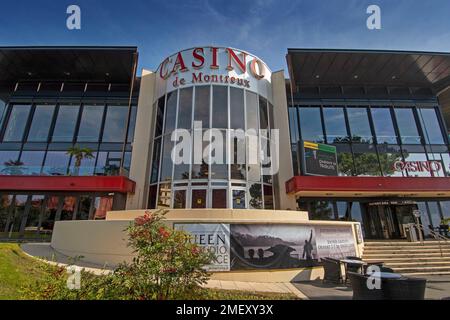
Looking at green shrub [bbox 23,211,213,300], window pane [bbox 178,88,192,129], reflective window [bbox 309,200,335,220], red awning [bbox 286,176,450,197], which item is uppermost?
window pane [bbox 178,88,192,129]

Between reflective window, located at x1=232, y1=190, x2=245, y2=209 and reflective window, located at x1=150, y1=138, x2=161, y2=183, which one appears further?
reflective window, located at x1=150, y1=138, x2=161, y2=183

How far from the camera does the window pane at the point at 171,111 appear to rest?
14266mm

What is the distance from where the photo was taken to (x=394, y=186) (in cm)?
1316

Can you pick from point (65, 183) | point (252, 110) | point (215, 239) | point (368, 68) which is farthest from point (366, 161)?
point (65, 183)

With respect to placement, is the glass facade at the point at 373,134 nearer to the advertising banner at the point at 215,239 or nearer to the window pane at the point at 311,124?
the window pane at the point at 311,124

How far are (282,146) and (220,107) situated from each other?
5334mm

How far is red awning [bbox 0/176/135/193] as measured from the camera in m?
13.1

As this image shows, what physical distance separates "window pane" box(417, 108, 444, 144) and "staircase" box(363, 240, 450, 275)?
1022cm

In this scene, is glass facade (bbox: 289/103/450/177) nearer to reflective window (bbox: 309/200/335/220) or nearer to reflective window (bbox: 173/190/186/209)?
reflective window (bbox: 309/200/335/220)

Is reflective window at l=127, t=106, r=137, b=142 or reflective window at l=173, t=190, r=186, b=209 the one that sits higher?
reflective window at l=127, t=106, r=137, b=142

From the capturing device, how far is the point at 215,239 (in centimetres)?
763

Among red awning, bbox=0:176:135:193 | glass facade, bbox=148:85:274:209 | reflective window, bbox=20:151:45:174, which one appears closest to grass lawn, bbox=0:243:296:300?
red awning, bbox=0:176:135:193

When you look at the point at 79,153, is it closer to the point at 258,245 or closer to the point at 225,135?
the point at 225,135
